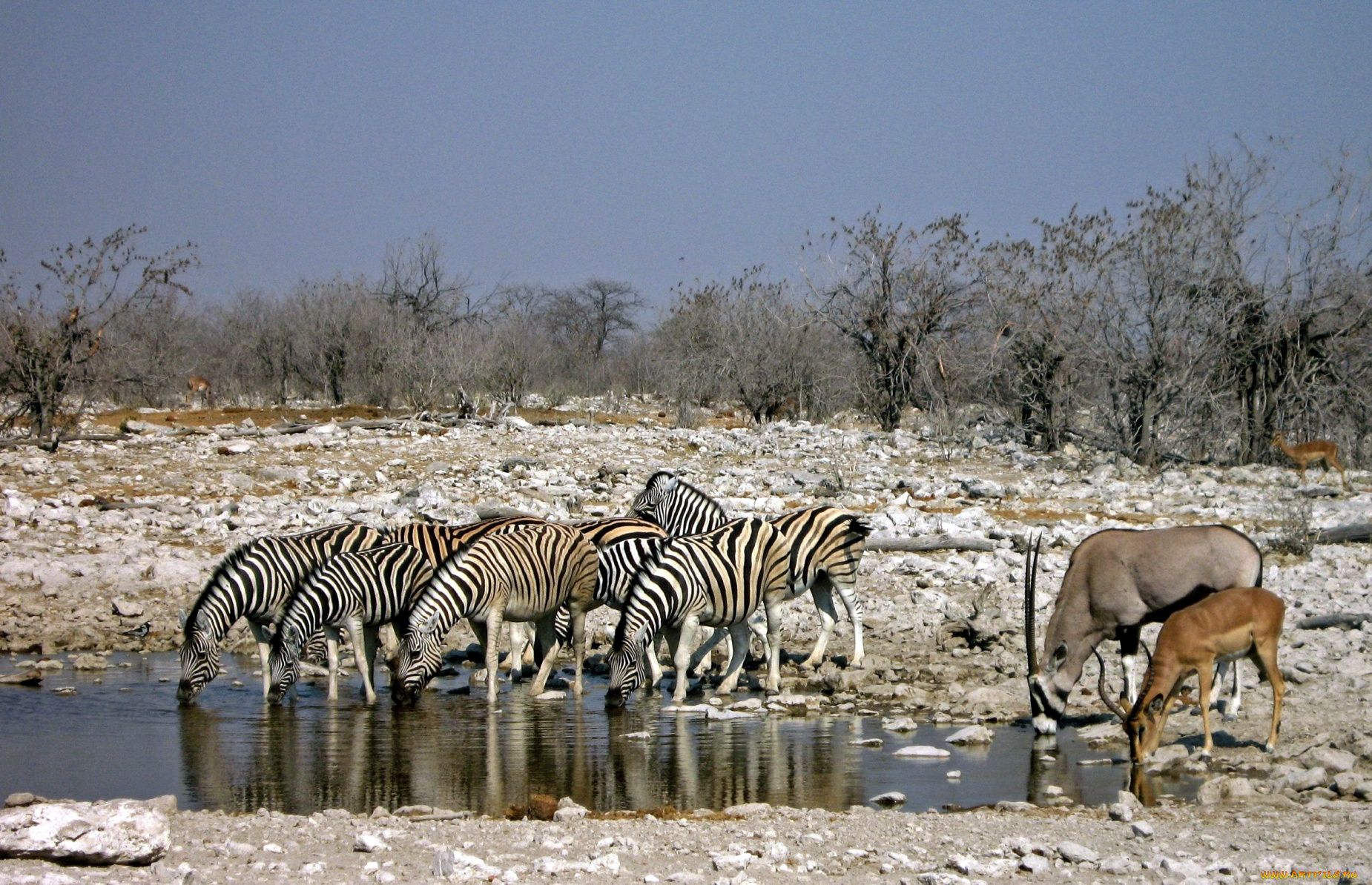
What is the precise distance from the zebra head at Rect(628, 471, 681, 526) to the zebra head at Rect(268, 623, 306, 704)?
436cm

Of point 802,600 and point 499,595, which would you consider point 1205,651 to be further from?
point 802,600

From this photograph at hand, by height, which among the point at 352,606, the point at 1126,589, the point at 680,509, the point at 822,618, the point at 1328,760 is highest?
the point at 680,509

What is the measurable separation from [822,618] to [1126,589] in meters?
3.21

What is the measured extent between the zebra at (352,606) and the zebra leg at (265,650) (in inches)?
1.5

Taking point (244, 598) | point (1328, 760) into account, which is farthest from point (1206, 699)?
point (244, 598)

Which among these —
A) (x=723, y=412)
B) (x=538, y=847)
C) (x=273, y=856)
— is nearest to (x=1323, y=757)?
(x=538, y=847)

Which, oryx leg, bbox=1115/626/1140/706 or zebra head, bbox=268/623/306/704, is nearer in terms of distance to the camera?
oryx leg, bbox=1115/626/1140/706

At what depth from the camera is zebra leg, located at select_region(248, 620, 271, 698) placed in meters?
10.6

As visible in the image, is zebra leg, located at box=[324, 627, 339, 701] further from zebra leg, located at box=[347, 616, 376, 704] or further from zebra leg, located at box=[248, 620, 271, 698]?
zebra leg, located at box=[248, 620, 271, 698]

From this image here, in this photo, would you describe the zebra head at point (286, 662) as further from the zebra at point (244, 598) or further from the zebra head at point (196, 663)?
the zebra head at point (196, 663)

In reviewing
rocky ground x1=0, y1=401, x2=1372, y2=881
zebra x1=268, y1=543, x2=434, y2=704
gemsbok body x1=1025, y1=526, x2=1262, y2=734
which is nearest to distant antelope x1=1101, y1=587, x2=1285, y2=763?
rocky ground x1=0, y1=401, x2=1372, y2=881

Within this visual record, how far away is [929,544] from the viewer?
49.1 feet

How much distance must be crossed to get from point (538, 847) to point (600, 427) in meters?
22.3

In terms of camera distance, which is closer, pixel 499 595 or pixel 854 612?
pixel 499 595
